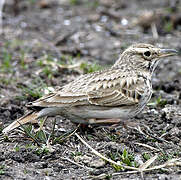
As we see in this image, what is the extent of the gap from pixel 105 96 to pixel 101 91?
3.0 inches

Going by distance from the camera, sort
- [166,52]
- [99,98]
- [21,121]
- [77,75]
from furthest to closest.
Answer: [77,75] → [166,52] → [99,98] → [21,121]

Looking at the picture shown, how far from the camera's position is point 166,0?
456 inches

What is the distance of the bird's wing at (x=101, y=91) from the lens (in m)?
4.95

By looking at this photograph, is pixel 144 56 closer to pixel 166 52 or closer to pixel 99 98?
pixel 166 52

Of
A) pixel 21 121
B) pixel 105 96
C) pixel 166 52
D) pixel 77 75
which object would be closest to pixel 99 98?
pixel 105 96

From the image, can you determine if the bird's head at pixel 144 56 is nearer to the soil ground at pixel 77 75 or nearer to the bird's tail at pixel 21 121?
the soil ground at pixel 77 75

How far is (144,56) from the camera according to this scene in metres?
5.58

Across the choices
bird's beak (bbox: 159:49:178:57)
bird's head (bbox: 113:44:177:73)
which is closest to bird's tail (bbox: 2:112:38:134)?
bird's head (bbox: 113:44:177:73)

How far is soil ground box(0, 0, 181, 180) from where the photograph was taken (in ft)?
14.7

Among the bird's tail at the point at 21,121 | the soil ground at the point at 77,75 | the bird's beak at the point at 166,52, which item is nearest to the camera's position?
the soil ground at the point at 77,75

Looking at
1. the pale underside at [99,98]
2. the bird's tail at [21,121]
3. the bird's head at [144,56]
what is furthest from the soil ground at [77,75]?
the bird's head at [144,56]

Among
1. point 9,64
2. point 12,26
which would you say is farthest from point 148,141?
point 12,26

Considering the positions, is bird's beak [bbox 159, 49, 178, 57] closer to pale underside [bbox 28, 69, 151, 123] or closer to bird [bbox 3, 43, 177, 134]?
bird [bbox 3, 43, 177, 134]

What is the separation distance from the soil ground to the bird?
196 mm
